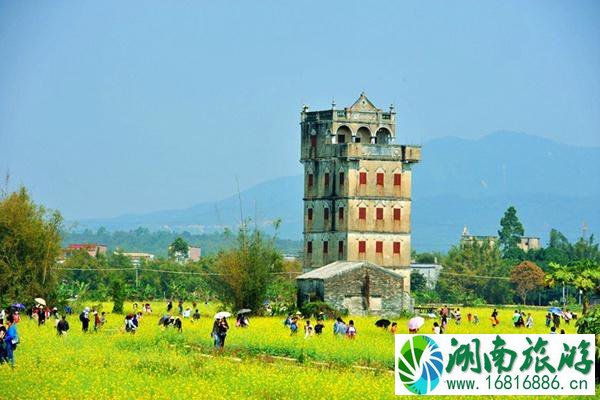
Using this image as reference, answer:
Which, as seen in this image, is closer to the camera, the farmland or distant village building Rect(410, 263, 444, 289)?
the farmland

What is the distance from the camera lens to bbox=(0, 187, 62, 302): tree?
79812 millimetres

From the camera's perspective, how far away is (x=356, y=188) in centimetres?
9369

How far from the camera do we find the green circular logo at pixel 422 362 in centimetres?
3716

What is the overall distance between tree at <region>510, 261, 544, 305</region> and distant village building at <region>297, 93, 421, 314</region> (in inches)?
1666

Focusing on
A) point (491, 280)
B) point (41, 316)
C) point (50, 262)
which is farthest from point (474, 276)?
point (41, 316)

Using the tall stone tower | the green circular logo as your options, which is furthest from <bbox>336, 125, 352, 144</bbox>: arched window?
the green circular logo

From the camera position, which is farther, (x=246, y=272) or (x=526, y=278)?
(x=526, y=278)

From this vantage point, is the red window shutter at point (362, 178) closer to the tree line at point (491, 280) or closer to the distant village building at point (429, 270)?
the tree line at point (491, 280)

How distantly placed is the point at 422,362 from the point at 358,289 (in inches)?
1920

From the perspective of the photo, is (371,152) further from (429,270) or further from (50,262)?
(429,270)

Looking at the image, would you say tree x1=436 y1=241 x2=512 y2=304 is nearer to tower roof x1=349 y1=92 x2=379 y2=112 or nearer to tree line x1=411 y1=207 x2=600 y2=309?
tree line x1=411 y1=207 x2=600 y2=309

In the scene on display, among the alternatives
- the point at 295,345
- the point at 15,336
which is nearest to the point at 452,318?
the point at 295,345

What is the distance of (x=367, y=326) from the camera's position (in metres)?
73.6

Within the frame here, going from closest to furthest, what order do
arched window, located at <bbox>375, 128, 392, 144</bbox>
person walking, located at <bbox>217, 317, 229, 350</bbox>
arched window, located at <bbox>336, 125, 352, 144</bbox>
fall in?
person walking, located at <bbox>217, 317, 229, 350</bbox> → arched window, located at <bbox>336, 125, 352, 144</bbox> → arched window, located at <bbox>375, 128, 392, 144</bbox>
